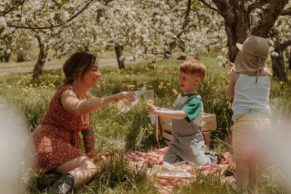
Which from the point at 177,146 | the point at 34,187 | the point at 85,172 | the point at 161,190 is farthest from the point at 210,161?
the point at 34,187

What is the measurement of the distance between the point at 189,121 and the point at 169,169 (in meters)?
0.51

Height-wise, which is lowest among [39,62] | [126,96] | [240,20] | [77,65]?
[39,62]

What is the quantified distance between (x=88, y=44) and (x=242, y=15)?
36.3 ft

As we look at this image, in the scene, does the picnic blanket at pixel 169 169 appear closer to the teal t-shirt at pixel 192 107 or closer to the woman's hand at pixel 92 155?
the woman's hand at pixel 92 155

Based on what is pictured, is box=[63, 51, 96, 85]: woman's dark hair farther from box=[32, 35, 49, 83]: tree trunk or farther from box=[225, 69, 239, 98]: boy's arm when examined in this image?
box=[32, 35, 49, 83]: tree trunk

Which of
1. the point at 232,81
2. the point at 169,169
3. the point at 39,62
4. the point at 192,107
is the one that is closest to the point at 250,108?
the point at 232,81

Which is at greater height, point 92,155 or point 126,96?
point 126,96

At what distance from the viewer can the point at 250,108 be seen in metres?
4.29

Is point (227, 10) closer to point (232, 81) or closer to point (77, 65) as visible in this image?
point (232, 81)

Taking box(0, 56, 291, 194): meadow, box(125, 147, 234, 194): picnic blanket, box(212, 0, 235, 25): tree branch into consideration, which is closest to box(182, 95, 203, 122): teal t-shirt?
box(125, 147, 234, 194): picnic blanket

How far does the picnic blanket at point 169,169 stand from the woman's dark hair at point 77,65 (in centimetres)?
88

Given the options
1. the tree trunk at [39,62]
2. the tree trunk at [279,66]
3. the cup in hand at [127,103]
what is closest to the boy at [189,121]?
the cup in hand at [127,103]

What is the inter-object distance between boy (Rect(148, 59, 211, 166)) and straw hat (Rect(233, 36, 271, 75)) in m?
0.92

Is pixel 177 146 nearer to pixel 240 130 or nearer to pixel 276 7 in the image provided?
pixel 240 130
